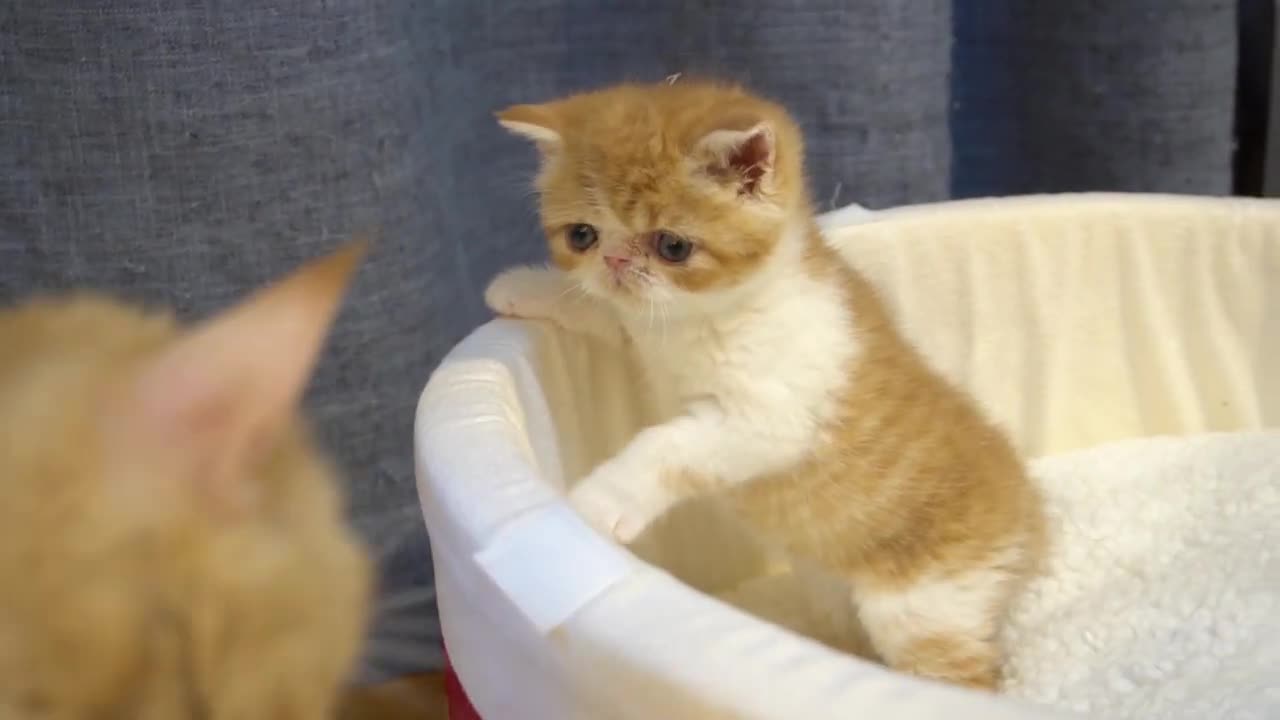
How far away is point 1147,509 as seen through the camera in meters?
1.25

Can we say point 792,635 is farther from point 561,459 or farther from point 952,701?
point 561,459

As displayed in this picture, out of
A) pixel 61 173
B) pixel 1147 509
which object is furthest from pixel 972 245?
Result: pixel 61 173

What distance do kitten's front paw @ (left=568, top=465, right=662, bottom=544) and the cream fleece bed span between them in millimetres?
43

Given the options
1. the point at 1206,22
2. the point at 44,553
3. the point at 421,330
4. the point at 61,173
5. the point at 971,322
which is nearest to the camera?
the point at 44,553

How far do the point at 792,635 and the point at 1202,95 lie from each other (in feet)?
3.99

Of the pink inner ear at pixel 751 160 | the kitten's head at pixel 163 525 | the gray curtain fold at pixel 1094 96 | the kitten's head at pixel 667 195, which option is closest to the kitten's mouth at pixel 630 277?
the kitten's head at pixel 667 195

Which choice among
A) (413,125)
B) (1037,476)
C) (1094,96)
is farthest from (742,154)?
(1094,96)

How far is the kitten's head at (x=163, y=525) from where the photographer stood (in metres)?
0.22

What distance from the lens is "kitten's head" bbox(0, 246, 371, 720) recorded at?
8.7 inches

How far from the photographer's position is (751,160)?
899 mm

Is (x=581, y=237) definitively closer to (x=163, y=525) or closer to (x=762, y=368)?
(x=762, y=368)

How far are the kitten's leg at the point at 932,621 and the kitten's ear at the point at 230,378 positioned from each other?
2.69 ft

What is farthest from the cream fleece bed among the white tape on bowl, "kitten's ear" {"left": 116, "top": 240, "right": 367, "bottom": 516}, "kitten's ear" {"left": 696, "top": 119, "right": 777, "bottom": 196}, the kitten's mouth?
"kitten's ear" {"left": 116, "top": 240, "right": 367, "bottom": 516}

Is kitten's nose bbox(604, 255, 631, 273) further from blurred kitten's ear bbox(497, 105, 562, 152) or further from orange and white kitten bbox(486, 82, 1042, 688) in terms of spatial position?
blurred kitten's ear bbox(497, 105, 562, 152)
